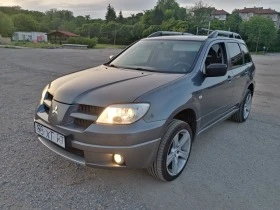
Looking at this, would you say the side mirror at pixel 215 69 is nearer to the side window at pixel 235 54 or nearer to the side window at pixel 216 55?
the side window at pixel 216 55

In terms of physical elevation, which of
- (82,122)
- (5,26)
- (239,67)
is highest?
(5,26)

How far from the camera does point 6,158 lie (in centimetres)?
342

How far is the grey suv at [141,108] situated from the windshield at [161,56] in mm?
14

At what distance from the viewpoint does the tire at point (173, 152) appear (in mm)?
2889

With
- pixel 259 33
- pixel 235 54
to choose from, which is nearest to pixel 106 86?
pixel 235 54

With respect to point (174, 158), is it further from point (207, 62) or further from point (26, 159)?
point (26, 159)

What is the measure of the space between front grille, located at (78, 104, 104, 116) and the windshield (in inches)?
47.9

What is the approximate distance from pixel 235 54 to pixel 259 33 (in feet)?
206

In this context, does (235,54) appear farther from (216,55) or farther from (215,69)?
(215,69)

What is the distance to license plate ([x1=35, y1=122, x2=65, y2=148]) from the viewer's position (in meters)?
2.77

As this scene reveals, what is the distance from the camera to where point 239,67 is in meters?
4.83

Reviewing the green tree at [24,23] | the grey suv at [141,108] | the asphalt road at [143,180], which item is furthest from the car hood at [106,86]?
the green tree at [24,23]

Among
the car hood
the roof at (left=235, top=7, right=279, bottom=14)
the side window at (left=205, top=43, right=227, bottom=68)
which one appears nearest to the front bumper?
the car hood

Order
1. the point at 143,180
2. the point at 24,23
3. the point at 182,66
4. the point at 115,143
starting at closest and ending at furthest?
the point at 115,143
the point at 143,180
the point at 182,66
the point at 24,23
